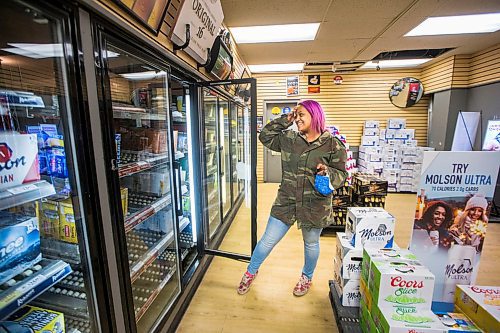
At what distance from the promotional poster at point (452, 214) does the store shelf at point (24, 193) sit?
2.23m

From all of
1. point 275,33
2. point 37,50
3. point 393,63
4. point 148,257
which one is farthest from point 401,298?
point 393,63

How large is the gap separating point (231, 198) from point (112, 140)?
11.2 feet

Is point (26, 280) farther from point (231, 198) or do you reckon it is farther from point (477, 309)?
point (231, 198)

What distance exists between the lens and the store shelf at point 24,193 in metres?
0.83

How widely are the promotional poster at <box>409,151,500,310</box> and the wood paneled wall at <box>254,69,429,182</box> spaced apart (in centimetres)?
529

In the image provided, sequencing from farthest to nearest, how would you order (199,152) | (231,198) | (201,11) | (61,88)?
(231,198), (199,152), (201,11), (61,88)

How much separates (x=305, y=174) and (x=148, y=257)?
1351mm

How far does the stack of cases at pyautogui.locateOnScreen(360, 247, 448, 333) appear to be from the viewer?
1365 millimetres

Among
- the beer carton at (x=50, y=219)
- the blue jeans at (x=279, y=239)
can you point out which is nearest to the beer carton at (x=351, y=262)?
the blue jeans at (x=279, y=239)

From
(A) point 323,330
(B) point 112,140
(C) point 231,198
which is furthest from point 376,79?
(B) point 112,140

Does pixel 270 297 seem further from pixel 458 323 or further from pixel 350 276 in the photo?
pixel 458 323

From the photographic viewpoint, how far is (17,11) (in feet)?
2.83

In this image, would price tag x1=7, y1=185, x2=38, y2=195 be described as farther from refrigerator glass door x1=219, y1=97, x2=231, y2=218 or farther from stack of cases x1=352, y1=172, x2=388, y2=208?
stack of cases x1=352, y1=172, x2=388, y2=208

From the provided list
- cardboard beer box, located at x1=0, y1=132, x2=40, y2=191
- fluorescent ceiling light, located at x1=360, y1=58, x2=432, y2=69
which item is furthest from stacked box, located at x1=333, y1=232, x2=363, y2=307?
fluorescent ceiling light, located at x1=360, y1=58, x2=432, y2=69
